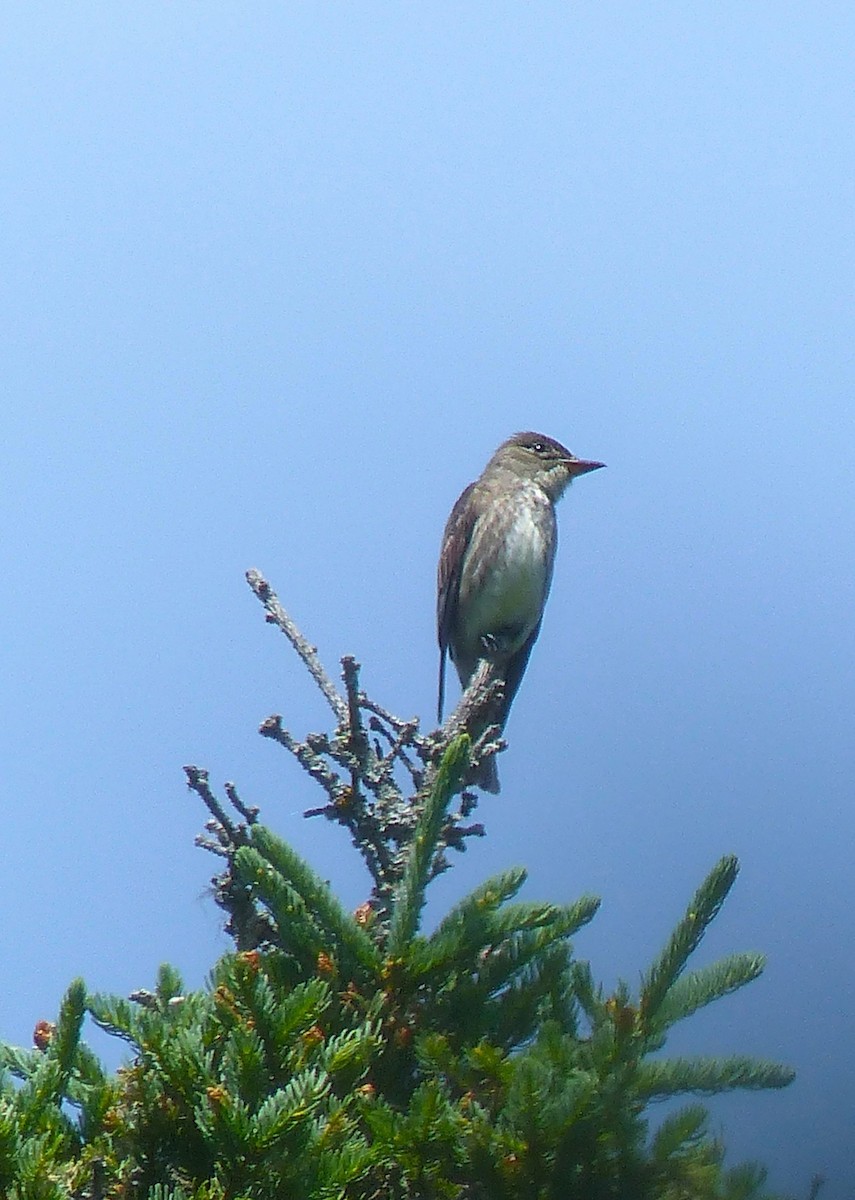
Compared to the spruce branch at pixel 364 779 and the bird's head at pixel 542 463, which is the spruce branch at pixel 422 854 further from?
the bird's head at pixel 542 463

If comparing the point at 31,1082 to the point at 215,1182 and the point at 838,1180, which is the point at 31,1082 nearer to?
the point at 215,1182

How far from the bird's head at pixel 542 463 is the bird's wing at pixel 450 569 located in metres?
0.41

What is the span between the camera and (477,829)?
3.26 m

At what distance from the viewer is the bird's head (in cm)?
691

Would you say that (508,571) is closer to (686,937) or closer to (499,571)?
(499,571)

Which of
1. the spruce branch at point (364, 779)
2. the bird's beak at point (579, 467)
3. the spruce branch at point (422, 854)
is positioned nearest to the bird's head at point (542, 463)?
the bird's beak at point (579, 467)

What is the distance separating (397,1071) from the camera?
209 cm

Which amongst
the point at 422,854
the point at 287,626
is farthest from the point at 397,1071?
the point at 287,626

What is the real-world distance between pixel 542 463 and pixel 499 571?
89 centimetres

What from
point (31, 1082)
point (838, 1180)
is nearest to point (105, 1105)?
point (31, 1082)

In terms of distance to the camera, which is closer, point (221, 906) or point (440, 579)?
point (221, 906)

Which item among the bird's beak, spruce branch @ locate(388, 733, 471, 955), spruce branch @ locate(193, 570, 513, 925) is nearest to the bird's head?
the bird's beak

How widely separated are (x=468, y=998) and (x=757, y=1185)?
59 cm

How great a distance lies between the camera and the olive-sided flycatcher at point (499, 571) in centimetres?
644
